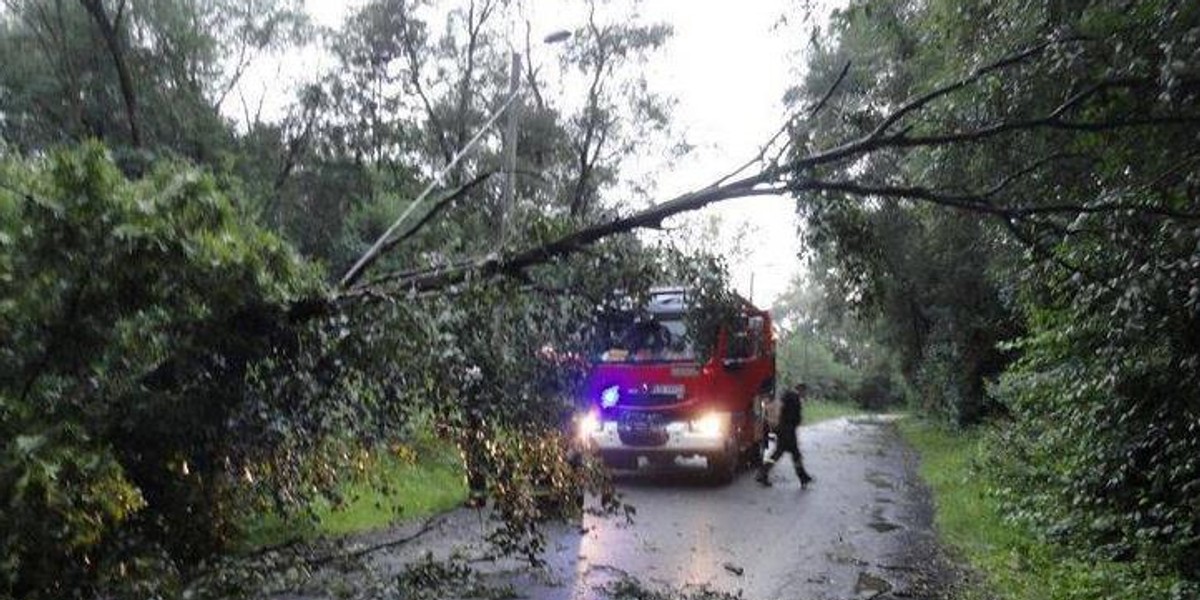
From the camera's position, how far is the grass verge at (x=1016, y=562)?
7062 mm

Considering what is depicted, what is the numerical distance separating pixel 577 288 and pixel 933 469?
1328 centimetres

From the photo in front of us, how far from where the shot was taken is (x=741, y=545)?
10.1m

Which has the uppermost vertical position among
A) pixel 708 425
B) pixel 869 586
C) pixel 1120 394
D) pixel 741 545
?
pixel 1120 394

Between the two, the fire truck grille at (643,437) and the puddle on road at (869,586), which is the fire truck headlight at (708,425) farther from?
the puddle on road at (869,586)

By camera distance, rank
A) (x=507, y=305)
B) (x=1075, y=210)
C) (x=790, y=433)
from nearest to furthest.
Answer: (x=1075, y=210)
(x=507, y=305)
(x=790, y=433)

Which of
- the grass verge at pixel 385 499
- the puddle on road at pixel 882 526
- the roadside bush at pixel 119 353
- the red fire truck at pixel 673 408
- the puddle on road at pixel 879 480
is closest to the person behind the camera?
the roadside bush at pixel 119 353

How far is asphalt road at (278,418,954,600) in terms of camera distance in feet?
26.9

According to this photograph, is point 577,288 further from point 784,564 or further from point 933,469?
point 933,469

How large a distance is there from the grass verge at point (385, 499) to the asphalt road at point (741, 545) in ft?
1.70

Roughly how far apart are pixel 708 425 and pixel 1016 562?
5.72 meters

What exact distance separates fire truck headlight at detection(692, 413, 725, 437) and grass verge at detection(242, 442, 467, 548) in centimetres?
358

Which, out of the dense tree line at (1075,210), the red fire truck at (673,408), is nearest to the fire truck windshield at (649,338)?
the dense tree line at (1075,210)

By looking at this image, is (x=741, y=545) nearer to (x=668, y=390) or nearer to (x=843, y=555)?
(x=843, y=555)

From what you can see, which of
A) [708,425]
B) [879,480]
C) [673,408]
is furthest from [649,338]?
[879,480]
